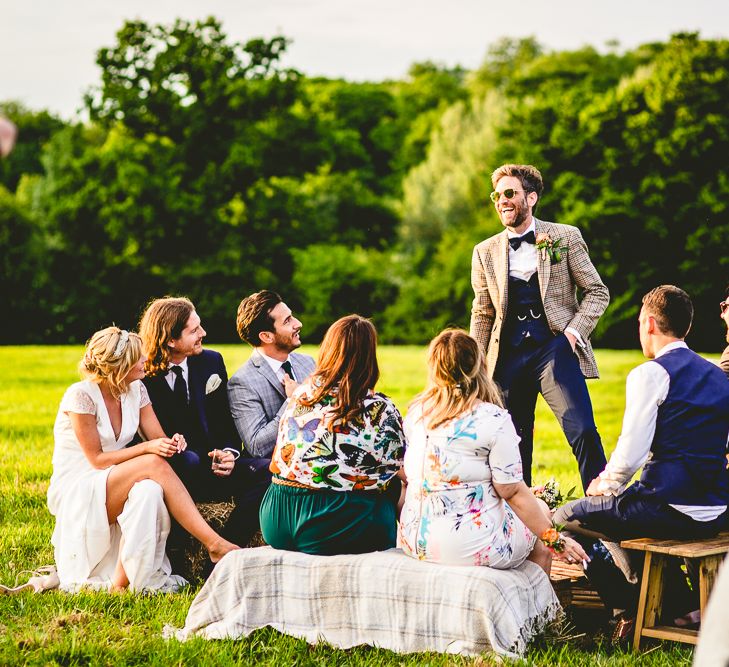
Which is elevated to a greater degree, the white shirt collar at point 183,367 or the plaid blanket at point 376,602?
the white shirt collar at point 183,367

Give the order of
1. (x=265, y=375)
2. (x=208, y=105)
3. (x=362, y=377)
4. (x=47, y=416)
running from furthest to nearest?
(x=208, y=105) < (x=47, y=416) < (x=265, y=375) < (x=362, y=377)

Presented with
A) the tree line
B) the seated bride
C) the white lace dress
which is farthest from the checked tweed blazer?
the tree line

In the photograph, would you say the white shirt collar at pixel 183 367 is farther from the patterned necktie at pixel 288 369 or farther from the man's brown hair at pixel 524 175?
the man's brown hair at pixel 524 175

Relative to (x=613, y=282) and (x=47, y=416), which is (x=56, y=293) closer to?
(x=613, y=282)

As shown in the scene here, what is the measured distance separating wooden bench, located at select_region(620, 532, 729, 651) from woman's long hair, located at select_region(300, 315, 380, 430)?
1.43m

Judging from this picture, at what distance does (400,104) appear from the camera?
5431cm

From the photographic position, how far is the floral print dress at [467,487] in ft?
15.6

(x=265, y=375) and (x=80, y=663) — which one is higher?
(x=265, y=375)

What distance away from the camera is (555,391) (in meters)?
6.64

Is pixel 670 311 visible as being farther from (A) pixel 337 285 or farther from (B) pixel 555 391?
(A) pixel 337 285

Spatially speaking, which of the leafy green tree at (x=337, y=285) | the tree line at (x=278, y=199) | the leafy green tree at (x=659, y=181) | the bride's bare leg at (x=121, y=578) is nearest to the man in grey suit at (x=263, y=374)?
the bride's bare leg at (x=121, y=578)

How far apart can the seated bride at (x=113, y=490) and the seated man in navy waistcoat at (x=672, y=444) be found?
2.22 metres

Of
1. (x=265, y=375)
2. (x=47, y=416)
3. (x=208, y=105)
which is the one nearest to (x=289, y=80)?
(x=208, y=105)

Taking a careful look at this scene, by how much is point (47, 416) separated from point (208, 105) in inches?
973
